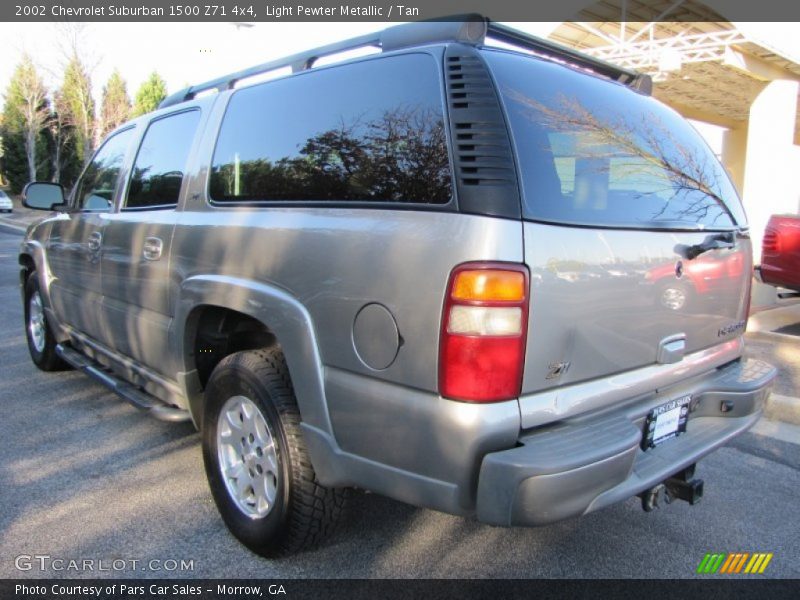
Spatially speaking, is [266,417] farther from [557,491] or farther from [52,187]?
[52,187]

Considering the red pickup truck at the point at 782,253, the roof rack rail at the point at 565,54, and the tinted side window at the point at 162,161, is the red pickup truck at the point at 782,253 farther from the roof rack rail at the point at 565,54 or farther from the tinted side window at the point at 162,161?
the tinted side window at the point at 162,161

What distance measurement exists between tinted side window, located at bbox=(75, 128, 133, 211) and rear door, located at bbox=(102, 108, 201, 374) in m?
0.28

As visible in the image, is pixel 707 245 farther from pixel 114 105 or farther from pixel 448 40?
pixel 114 105

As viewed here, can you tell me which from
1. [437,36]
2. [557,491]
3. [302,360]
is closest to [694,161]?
[437,36]

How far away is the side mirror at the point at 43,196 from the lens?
4418 mm

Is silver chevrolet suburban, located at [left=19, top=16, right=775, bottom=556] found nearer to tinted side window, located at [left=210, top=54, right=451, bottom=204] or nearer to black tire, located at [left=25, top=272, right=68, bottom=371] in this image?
tinted side window, located at [left=210, top=54, right=451, bottom=204]

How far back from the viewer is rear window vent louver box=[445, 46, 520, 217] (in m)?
1.87

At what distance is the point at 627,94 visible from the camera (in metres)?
2.73

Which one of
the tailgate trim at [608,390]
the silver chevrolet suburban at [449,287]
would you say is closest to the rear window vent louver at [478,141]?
the silver chevrolet suburban at [449,287]

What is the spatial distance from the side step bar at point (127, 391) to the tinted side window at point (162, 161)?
1.08m

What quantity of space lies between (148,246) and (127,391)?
0.92 meters

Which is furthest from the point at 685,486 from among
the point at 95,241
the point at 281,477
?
the point at 95,241

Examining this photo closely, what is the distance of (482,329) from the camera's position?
1840 mm

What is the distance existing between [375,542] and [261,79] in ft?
7.47
